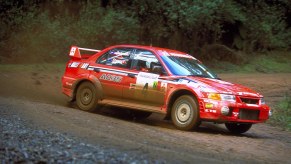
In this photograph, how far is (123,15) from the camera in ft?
69.6

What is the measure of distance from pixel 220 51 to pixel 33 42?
8375 mm

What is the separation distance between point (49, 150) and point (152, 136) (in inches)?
108

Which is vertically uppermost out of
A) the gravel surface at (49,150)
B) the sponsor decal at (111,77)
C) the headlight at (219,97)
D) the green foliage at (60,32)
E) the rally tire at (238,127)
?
the green foliage at (60,32)

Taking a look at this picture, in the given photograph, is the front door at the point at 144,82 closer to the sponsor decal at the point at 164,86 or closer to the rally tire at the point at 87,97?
the sponsor decal at the point at 164,86

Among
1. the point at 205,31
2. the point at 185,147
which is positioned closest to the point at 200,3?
the point at 205,31

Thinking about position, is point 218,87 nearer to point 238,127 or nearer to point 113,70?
point 238,127

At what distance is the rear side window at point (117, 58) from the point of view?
12.2 metres

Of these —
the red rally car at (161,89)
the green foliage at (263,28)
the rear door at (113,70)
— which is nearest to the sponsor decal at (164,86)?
the red rally car at (161,89)

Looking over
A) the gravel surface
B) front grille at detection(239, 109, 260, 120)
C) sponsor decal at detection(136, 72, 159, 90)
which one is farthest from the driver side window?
A: the gravel surface

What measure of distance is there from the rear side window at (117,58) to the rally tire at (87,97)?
0.65m

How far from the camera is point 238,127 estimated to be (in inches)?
451

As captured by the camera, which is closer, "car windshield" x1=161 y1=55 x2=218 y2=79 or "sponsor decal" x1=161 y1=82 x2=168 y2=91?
"sponsor decal" x1=161 y1=82 x2=168 y2=91

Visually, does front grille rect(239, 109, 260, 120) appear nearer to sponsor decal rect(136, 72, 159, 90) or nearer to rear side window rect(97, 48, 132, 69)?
sponsor decal rect(136, 72, 159, 90)

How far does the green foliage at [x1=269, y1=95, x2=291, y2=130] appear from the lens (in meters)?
13.3
